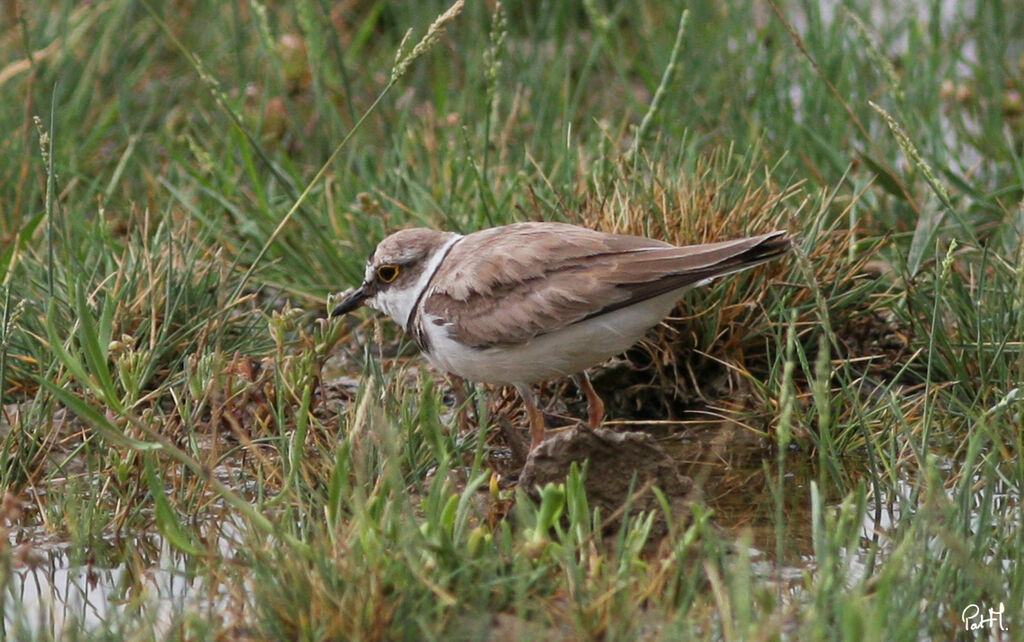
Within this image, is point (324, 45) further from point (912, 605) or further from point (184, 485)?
point (912, 605)

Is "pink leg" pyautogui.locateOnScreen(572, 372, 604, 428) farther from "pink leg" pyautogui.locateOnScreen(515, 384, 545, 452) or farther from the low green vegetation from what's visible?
the low green vegetation

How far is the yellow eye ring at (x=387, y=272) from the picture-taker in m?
5.38

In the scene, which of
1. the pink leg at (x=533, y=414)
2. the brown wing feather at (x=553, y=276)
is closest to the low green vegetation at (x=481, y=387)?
the pink leg at (x=533, y=414)

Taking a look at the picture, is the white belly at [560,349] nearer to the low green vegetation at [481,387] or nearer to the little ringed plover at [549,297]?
the little ringed plover at [549,297]

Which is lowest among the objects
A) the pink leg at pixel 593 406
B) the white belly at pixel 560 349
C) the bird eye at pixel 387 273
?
the pink leg at pixel 593 406

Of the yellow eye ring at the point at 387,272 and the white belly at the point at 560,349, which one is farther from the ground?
the yellow eye ring at the point at 387,272

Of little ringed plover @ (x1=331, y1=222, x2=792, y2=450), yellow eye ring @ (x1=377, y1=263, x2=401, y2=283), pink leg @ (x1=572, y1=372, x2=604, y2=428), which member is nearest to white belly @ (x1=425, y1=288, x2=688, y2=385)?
little ringed plover @ (x1=331, y1=222, x2=792, y2=450)

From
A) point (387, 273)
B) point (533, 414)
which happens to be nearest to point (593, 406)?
point (533, 414)

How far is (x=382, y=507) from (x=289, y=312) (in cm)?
125

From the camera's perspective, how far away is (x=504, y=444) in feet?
17.4

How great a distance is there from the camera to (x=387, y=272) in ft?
17.8

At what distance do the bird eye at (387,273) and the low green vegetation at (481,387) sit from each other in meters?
0.34

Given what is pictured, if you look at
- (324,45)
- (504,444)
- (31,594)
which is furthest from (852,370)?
(324,45)

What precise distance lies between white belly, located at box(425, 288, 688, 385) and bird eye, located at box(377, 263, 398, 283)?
0.42 meters
